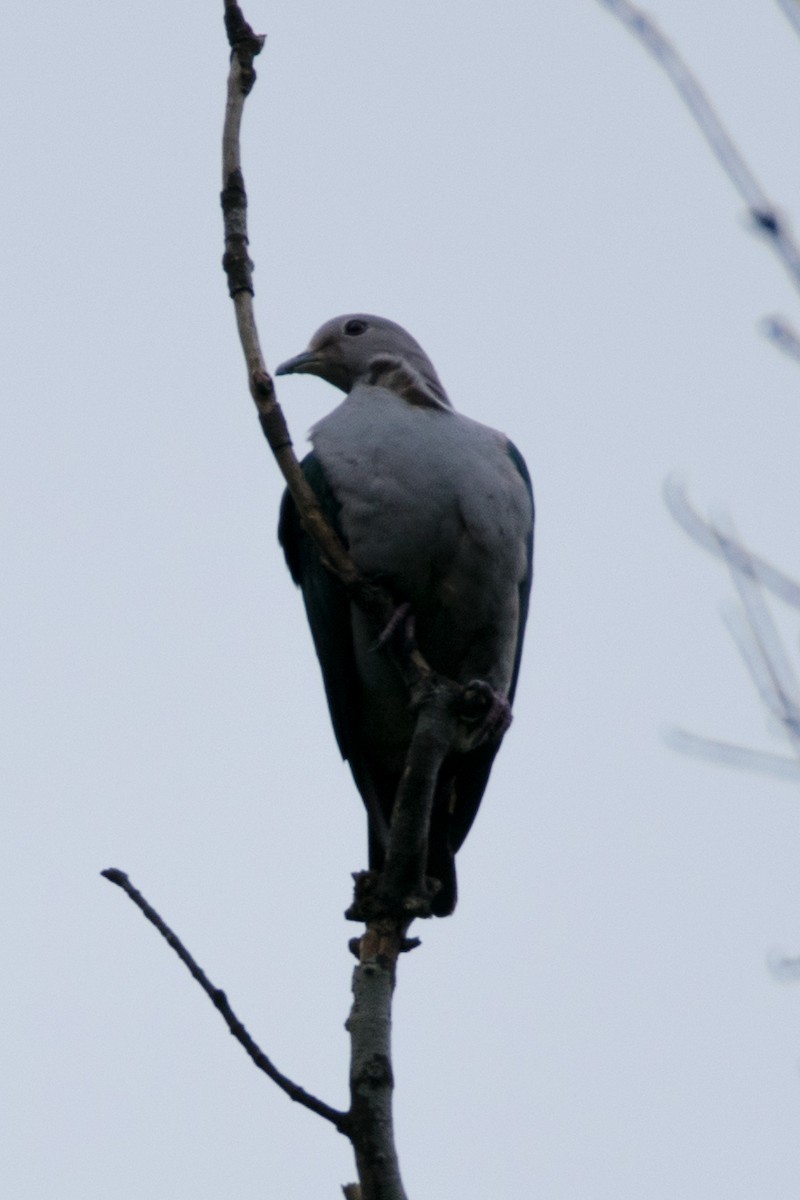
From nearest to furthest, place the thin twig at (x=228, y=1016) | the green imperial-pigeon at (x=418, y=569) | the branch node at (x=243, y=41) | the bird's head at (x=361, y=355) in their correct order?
the thin twig at (x=228, y=1016) → the branch node at (x=243, y=41) → the green imperial-pigeon at (x=418, y=569) → the bird's head at (x=361, y=355)

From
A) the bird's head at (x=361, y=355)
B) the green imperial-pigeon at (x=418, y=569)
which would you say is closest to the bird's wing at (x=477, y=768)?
the green imperial-pigeon at (x=418, y=569)

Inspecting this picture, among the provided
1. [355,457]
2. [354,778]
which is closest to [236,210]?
[355,457]

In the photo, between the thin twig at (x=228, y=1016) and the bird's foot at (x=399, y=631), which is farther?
the bird's foot at (x=399, y=631)

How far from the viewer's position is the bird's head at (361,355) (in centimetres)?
578

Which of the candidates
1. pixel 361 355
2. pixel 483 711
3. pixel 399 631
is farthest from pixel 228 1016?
pixel 361 355

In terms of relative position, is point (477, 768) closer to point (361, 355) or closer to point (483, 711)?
point (483, 711)

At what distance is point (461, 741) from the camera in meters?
4.13

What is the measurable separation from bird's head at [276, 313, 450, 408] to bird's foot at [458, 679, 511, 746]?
5.01ft

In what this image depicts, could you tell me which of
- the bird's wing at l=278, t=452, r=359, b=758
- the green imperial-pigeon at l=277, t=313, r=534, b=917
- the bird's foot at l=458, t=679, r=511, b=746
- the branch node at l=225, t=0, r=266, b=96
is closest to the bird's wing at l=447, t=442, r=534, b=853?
the green imperial-pigeon at l=277, t=313, r=534, b=917

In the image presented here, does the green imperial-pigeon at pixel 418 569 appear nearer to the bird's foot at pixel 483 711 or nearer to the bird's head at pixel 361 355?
the bird's foot at pixel 483 711

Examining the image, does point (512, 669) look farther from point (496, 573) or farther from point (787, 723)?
point (787, 723)

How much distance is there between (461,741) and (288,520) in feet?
5.49

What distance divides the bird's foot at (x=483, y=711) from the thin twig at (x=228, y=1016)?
0.90 metres

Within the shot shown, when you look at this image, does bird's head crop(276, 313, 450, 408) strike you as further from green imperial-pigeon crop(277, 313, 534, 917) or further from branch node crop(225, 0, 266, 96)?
branch node crop(225, 0, 266, 96)
